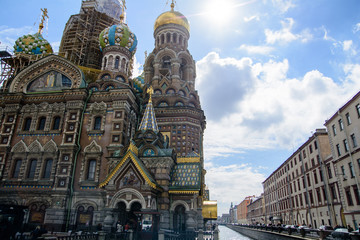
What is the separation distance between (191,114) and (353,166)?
13.8m

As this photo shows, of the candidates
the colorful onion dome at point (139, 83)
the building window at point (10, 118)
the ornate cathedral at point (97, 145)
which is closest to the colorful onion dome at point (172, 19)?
the ornate cathedral at point (97, 145)

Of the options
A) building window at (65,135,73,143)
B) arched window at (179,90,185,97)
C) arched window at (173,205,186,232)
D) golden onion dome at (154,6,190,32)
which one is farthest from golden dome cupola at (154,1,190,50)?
arched window at (173,205,186,232)

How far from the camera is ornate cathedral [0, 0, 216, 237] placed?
1716cm

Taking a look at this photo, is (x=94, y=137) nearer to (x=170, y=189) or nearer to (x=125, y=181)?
(x=125, y=181)

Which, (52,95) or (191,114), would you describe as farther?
(191,114)

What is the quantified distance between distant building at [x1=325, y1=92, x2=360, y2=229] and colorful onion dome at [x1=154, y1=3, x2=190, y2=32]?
20049 mm

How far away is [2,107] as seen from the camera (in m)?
24.2

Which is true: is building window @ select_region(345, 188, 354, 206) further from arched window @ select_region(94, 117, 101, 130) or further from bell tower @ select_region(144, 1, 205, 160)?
arched window @ select_region(94, 117, 101, 130)

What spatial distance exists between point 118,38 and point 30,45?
980 cm

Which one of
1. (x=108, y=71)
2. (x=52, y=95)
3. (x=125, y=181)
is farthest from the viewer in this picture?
(x=108, y=71)

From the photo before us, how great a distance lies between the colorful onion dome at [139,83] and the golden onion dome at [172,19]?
6.78 m

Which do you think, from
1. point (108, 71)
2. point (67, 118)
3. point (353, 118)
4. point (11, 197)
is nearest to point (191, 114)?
point (108, 71)

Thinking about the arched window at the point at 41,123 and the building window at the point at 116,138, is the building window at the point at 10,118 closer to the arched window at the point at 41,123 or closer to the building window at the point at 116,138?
the arched window at the point at 41,123

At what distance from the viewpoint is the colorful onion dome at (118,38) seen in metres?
27.0
